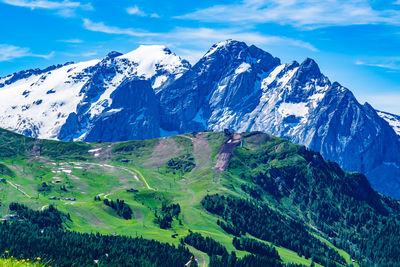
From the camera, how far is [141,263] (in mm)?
193875

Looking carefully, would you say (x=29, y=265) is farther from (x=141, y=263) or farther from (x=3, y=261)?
(x=141, y=263)

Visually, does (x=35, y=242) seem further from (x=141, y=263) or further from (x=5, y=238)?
A: (x=141, y=263)

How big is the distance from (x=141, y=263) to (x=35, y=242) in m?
44.8

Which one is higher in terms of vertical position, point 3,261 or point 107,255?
point 3,261

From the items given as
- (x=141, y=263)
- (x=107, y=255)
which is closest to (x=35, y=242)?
(x=107, y=255)

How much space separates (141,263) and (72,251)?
27701mm

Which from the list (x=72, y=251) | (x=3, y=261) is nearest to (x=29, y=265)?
(x=3, y=261)

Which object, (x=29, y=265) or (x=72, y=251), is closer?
(x=29, y=265)

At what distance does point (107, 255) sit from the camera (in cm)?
19600

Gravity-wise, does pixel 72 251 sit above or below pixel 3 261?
below

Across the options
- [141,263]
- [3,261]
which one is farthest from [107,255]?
[3,261]

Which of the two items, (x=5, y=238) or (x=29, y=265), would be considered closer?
(x=29, y=265)

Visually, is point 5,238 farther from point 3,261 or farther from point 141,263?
point 3,261

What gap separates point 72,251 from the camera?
188 meters
